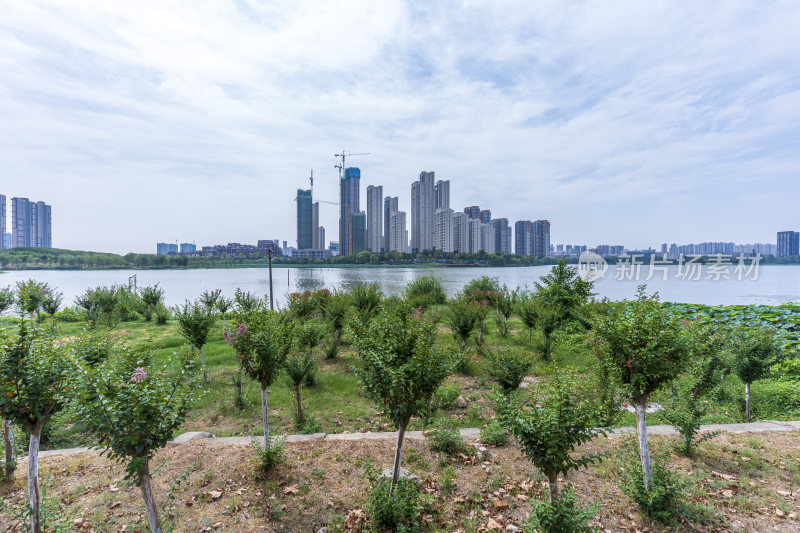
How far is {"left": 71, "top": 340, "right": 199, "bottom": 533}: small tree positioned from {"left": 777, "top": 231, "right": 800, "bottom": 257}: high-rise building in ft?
340

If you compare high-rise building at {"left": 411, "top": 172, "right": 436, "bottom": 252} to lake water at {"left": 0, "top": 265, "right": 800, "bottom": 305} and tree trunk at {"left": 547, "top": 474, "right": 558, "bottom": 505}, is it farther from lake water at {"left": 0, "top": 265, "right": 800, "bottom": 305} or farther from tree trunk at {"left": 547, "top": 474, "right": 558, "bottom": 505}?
tree trunk at {"left": 547, "top": 474, "right": 558, "bottom": 505}

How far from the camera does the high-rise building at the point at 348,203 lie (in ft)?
384

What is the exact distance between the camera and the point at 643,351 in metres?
4.24

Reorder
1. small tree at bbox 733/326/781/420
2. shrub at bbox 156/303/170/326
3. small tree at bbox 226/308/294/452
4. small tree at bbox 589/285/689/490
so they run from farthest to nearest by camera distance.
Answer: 1. shrub at bbox 156/303/170/326
2. small tree at bbox 733/326/781/420
3. small tree at bbox 226/308/294/452
4. small tree at bbox 589/285/689/490

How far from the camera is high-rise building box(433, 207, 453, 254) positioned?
111m

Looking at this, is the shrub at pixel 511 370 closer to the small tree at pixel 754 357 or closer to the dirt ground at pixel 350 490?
the dirt ground at pixel 350 490

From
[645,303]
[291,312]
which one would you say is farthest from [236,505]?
[291,312]

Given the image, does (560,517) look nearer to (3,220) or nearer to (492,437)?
(492,437)

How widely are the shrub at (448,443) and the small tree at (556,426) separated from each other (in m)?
2.34

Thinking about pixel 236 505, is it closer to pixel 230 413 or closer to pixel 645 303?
pixel 230 413

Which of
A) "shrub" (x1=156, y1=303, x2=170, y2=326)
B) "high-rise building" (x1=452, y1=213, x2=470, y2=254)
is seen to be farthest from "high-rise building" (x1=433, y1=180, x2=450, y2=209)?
"shrub" (x1=156, y1=303, x2=170, y2=326)

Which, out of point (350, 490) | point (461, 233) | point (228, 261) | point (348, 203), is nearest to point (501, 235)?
point (461, 233)

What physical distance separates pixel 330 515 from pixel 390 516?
0.86 meters

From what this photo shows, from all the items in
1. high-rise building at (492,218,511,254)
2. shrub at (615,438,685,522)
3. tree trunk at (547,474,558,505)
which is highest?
high-rise building at (492,218,511,254)
